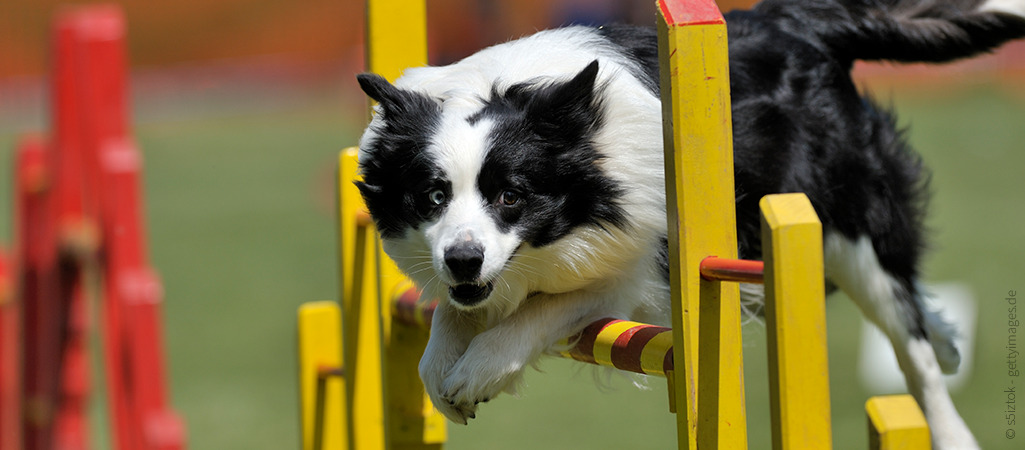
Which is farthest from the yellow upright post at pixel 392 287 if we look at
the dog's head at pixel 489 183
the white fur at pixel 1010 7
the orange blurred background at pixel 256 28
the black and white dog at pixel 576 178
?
the orange blurred background at pixel 256 28

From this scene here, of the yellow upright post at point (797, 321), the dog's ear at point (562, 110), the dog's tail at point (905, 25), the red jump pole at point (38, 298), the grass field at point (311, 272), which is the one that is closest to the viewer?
the yellow upright post at point (797, 321)

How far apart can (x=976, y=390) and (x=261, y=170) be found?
37.1ft

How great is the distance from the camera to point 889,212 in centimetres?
392

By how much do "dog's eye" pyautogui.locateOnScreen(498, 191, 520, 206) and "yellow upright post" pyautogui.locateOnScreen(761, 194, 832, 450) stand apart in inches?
41.3

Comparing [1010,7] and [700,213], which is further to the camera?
[1010,7]

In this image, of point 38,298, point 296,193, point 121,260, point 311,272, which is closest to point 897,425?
point 121,260

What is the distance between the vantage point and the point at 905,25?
3.91 meters

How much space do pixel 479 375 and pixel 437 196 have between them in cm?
47

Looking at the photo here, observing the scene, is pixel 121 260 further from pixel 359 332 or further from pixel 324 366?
pixel 359 332

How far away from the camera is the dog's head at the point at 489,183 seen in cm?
283

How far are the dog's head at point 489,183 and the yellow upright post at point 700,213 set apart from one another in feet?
2.11

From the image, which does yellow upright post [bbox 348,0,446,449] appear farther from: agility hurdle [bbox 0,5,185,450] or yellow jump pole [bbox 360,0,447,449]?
agility hurdle [bbox 0,5,185,450]

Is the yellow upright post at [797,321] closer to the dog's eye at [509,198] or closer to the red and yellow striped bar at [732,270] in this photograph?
the red and yellow striped bar at [732,270]

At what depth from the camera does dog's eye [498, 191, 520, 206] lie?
2.87 metres
